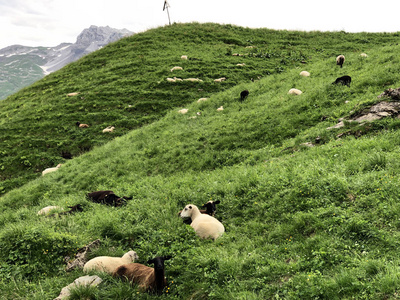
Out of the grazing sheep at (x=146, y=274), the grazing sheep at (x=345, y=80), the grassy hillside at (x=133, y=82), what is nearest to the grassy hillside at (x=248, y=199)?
the grazing sheep at (x=146, y=274)

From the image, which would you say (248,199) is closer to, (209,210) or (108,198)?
(209,210)

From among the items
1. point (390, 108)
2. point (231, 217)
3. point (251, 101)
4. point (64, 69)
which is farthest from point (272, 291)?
point (64, 69)

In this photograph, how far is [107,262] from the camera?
5680 mm

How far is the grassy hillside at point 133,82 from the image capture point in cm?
1995

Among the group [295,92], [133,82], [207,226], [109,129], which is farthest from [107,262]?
[133,82]

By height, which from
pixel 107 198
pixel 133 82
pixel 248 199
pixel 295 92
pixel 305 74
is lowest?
pixel 107 198

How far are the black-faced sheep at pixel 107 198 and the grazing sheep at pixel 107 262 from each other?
3538 millimetres

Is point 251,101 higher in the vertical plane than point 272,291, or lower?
higher

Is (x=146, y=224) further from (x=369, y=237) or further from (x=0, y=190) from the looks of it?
(x=0, y=190)

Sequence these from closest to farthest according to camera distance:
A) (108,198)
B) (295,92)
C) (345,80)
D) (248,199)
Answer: (248,199), (108,198), (345,80), (295,92)

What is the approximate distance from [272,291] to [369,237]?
235 cm

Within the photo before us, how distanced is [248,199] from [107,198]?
575 centimetres

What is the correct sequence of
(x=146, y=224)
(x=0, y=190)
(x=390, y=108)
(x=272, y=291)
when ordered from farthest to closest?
(x=0, y=190)
(x=390, y=108)
(x=146, y=224)
(x=272, y=291)

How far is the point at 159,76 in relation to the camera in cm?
2714
